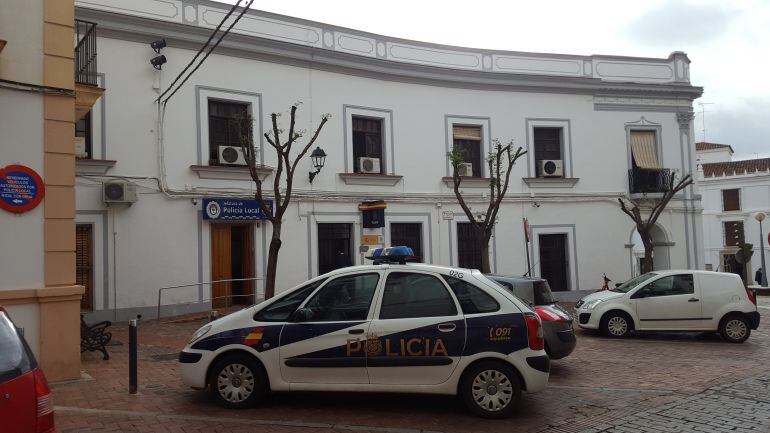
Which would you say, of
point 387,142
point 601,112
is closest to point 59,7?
point 387,142

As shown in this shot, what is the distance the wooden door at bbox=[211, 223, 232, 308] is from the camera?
48.6 ft

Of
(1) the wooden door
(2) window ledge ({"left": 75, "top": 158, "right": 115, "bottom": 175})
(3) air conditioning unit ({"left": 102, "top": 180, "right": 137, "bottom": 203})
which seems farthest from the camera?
(1) the wooden door

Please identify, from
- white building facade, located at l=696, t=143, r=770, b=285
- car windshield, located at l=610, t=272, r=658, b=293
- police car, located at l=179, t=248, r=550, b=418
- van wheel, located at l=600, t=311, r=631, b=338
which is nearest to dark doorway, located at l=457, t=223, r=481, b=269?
car windshield, located at l=610, t=272, r=658, b=293

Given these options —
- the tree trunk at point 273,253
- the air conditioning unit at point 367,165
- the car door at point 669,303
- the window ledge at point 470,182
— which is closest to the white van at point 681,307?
the car door at point 669,303

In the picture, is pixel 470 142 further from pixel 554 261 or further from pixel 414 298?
pixel 414 298

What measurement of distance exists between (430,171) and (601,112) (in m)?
6.57

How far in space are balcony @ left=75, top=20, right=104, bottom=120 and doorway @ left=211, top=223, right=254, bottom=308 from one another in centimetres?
466

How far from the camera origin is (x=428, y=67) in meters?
18.0

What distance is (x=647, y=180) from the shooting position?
66.3 ft

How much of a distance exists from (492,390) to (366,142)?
474 inches

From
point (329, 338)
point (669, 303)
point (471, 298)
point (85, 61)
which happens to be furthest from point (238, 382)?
point (669, 303)

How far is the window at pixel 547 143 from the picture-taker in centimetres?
1958

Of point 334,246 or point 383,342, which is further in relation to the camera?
point 334,246

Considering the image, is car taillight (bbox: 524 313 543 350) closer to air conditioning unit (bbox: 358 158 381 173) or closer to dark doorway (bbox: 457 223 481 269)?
air conditioning unit (bbox: 358 158 381 173)
